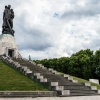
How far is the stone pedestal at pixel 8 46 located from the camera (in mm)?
36031

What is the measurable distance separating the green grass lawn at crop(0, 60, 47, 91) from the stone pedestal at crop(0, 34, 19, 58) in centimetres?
1125

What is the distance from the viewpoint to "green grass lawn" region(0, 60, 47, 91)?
63.4ft

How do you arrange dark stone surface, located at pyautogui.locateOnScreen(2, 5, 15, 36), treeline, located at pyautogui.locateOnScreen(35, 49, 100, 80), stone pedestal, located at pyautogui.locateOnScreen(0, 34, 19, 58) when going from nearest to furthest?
stone pedestal, located at pyautogui.locateOnScreen(0, 34, 19, 58) < dark stone surface, located at pyautogui.locateOnScreen(2, 5, 15, 36) < treeline, located at pyautogui.locateOnScreen(35, 49, 100, 80)

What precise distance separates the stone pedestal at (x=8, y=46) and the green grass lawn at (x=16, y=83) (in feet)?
36.9

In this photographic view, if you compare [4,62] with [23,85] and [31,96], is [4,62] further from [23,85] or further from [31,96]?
[31,96]

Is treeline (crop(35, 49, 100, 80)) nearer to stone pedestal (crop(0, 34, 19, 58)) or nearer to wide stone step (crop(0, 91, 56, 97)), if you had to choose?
stone pedestal (crop(0, 34, 19, 58))

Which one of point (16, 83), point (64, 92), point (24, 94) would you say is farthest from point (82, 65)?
point (24, 94)

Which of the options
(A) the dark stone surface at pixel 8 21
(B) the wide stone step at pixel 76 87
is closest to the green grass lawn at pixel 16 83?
(B) the wide stone step at pixel 76 87

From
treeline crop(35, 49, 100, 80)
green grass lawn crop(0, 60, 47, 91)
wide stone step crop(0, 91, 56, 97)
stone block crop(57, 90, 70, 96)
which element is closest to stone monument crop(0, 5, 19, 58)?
green grass lawn crop(0, 60, 47, 91)

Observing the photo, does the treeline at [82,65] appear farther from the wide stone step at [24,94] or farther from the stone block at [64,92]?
the wide stone step at [24,94]

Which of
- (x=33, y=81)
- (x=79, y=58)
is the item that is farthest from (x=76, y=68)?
(x=33, y=81)

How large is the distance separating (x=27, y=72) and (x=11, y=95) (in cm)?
687

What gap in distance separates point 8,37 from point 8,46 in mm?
1482

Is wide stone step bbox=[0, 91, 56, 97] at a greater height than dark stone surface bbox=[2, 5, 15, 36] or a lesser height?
lesser
